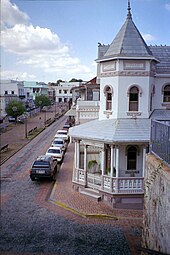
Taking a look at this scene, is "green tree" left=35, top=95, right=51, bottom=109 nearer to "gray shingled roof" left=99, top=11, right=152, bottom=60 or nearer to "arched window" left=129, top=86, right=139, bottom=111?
"gray shingled roof" left=99, top=11, right=152, bottom=60

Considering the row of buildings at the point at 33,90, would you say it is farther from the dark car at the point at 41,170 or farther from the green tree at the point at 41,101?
the dark car at the point at 41,170

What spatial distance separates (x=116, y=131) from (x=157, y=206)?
6.85 meters

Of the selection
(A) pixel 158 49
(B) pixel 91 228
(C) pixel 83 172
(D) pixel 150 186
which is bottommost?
(B) pixel 91 228

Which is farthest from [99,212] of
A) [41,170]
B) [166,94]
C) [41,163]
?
[166,94]

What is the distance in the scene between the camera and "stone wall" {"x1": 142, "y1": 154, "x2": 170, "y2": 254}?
5465 millimetres

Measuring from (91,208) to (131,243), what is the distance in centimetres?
327

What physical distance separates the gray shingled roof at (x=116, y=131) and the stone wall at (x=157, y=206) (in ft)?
15.7

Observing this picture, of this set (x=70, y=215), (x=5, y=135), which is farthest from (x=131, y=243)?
(x=5, y=135)

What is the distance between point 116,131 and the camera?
505 inches

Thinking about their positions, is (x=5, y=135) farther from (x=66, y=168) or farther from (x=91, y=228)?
(x=91, y=228)

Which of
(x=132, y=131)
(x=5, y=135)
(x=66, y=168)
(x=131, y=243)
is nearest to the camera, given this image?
(x=131, y=243)

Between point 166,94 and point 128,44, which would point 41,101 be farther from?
point 128,44

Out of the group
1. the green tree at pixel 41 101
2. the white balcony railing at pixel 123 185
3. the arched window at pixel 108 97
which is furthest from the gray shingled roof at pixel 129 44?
the green tree at pixel 41 101

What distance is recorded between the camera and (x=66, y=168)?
19719mm
